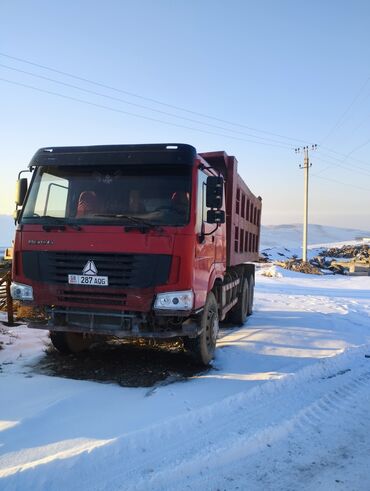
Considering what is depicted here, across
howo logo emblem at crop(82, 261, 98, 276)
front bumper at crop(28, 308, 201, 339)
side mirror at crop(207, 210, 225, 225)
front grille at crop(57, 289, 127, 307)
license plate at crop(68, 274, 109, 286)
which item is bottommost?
front bumper at crop(28, 308, 201, 339)

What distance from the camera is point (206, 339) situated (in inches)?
237

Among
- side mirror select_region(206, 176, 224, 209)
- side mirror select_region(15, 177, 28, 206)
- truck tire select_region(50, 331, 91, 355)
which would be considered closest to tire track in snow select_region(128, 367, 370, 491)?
side mirror select_region(206, 176, 224, 209)

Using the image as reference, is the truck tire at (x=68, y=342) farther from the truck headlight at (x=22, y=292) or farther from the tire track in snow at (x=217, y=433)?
the tire track in snow at (x=217, y=433)

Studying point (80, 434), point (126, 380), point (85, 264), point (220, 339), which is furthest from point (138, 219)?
point (220, 339)

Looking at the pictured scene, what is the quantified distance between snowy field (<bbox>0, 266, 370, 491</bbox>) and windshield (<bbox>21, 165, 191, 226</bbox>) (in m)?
1.97

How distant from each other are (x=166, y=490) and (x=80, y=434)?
3.49 feet

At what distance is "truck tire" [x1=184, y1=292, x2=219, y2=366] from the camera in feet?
18.9

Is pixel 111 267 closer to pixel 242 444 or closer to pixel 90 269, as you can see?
pixel 90 269

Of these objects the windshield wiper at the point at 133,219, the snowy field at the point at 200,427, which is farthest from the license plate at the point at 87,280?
the snowy field at the point at 200,427

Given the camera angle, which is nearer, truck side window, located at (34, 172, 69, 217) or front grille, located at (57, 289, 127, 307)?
front grille, located at (57, 289, 127, 307)

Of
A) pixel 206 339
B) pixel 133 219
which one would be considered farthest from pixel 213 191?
pixel 206 339

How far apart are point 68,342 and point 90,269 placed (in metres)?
1.72

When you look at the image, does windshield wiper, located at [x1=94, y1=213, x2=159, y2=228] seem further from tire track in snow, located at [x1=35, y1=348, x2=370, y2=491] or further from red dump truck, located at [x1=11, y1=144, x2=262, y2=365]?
tire track in snow, located at [x1=35, y1=348, x2=370, y2=491]

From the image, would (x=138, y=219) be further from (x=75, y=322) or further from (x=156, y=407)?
(x=156, y=407)
